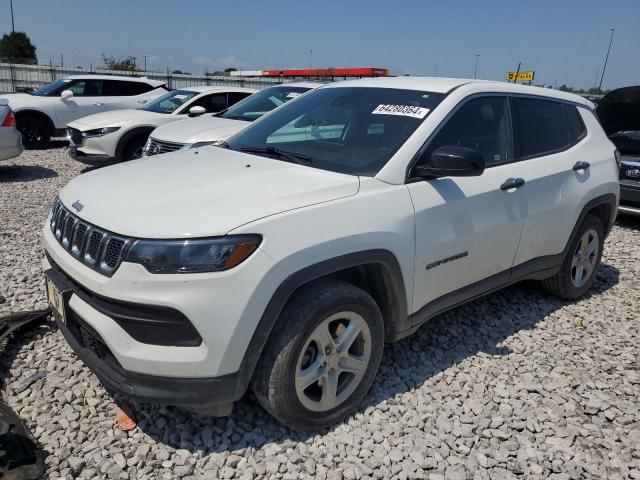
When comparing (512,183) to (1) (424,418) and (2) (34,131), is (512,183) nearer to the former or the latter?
(1) (424,418)

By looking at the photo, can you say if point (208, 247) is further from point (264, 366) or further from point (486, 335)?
point (486, 335)

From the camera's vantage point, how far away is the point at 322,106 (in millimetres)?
3688

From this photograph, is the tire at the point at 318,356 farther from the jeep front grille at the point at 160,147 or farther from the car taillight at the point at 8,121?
the car taillight at the point at 8,121

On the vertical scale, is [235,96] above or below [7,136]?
above

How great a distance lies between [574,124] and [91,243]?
367 cm

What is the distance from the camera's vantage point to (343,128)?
11.0 feet

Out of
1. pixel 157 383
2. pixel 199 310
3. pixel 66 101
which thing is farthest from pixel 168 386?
pixel 66 101

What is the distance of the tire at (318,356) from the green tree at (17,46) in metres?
57.4

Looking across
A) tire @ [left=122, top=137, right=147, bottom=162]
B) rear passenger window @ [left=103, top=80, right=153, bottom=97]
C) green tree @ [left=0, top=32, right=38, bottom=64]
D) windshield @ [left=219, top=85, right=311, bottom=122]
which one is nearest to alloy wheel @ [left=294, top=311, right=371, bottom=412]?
windshield @ [left=219, top=85, right=311, bottom=122]

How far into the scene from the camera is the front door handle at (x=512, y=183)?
332 centimetres

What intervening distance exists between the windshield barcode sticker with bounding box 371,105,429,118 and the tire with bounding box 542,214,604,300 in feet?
6.29

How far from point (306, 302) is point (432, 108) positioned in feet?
4.75

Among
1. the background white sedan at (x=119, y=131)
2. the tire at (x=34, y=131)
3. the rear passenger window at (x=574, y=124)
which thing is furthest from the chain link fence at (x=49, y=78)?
the rear passenger window at (x=574, y=124)

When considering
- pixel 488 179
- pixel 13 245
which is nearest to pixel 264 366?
pixel 488 179
